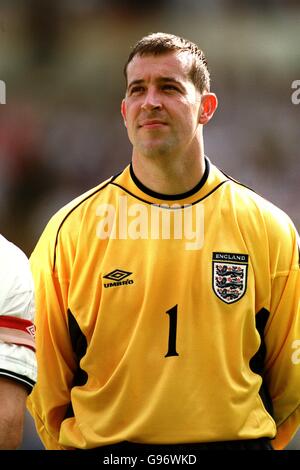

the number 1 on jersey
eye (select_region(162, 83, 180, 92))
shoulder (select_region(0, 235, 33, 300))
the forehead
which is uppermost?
the forehead

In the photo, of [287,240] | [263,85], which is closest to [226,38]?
[263,85]

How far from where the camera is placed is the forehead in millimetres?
1983

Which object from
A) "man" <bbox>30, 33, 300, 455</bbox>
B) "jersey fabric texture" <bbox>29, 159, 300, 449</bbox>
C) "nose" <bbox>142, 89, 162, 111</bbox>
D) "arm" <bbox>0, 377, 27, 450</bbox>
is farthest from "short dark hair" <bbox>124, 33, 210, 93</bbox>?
"arm" <bbox>0, 377, 27, 450</bbox>

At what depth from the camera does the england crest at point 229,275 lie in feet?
6.50

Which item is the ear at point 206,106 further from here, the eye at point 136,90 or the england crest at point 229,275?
the england crest at point 229,275

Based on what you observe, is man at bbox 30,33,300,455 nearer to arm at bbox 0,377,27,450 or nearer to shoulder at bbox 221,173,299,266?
Result: shoulder at bbox 221,173,299,266

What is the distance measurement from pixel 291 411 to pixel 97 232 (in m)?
0.75

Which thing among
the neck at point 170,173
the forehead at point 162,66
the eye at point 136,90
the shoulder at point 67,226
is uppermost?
the forehead at point 162,66

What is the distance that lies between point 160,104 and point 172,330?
0.58m

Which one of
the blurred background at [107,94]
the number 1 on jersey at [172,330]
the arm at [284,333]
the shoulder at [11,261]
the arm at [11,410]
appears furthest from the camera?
the blurred background at [107,94]

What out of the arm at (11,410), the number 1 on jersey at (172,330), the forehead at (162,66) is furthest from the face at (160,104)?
the arm at (11,410)

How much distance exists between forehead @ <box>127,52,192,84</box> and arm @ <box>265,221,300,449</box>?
53 centimetres

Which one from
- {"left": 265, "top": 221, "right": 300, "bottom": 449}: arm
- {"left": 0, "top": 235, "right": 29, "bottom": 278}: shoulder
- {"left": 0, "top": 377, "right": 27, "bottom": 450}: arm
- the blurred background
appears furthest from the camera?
the blurred background

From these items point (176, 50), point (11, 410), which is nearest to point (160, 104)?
point (176, 50)
